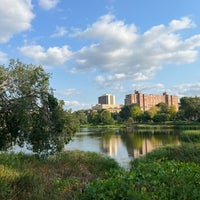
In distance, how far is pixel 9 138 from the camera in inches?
642

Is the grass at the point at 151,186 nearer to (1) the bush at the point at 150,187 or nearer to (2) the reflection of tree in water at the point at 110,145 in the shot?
(1) the bush at the point at 150,187

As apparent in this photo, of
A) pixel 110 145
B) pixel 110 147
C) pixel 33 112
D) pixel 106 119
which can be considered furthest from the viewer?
pixel 106 119

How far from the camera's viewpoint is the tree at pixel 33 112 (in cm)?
1491

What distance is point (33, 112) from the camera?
14.9 meters

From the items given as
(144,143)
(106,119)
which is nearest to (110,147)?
(144,143)

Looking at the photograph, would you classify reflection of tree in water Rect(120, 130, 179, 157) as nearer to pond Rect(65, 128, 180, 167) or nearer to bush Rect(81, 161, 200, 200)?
pond Rect(65, 128, 180, 167)

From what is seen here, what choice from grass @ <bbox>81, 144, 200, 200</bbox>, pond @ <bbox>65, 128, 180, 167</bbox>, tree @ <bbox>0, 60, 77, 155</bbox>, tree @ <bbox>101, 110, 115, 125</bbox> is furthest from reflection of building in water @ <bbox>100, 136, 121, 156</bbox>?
tree @ <bbox>101, 110, 115, 125</bbox>

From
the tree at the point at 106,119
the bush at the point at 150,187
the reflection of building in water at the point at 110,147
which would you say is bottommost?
the reflection of building in water at the point at 110,147

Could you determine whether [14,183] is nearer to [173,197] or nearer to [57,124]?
[173,197]

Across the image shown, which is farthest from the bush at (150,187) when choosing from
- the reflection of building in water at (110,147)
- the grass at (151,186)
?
the reflection of building in water at (110,147)

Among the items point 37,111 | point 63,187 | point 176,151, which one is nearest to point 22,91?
point 37,111

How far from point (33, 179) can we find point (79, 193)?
224 centimetres

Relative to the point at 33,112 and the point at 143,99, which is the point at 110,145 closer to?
the point at 33,112

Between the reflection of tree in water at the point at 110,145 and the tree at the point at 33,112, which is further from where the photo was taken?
the reflection of tree in water at the point at 110,145
